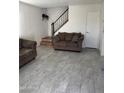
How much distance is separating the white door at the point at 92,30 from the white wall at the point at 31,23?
2.98 metres

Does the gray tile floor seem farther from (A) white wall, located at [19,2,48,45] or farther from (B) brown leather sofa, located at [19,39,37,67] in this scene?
(A) white wall, located at [19,2,48,45]

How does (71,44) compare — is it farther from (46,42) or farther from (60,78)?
(60,78)

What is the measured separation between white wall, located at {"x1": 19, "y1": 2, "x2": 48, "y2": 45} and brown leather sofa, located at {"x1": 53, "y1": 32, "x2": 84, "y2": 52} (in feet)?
4.94

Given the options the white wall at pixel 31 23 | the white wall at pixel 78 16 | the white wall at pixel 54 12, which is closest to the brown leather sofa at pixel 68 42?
the white wall at pixel 78 16

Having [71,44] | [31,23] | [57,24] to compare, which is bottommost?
[71,44]

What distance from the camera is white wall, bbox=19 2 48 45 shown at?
6434 mm

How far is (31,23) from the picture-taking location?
736cm

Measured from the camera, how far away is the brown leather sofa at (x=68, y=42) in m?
6.50

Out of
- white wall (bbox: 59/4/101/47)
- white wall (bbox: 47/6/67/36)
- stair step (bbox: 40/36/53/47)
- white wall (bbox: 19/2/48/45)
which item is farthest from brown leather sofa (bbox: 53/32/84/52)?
white wall (bbox: 47/6/67/36)

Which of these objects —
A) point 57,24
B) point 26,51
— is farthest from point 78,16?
point 26,51

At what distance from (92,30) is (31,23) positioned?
351 centimetres

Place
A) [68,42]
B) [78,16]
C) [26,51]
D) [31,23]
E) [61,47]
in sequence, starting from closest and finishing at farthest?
[26,51]
[68,42]
[61,47]
[31,23]
[78,16]
